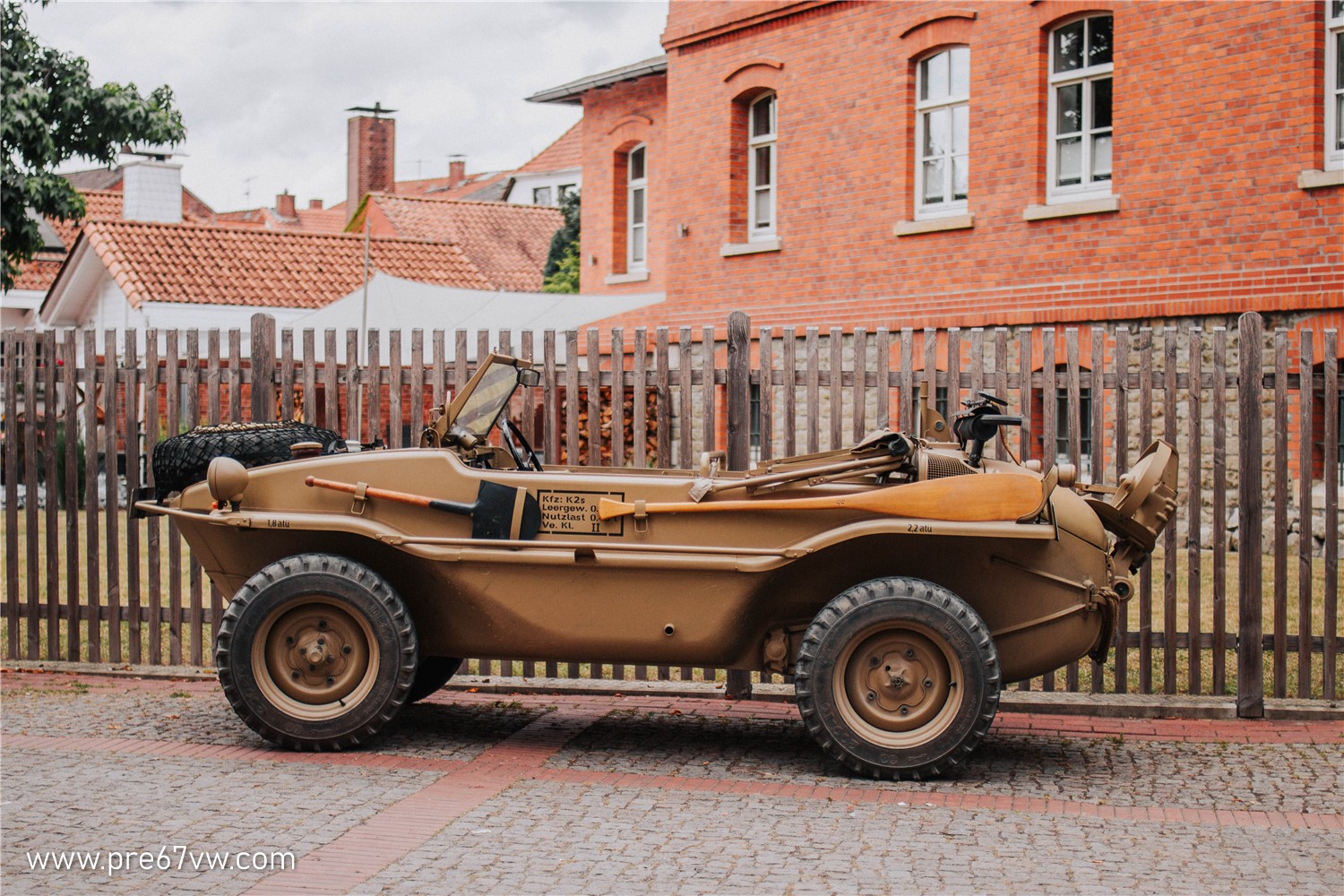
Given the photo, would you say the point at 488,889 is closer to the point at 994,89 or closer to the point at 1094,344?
the point at 1094,344

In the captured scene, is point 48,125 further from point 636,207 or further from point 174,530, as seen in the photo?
point 174,530

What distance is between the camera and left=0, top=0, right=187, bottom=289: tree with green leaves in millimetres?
18344

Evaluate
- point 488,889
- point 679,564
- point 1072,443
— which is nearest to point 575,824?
point 488,889

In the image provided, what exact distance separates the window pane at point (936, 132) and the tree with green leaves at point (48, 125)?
32.7 ft

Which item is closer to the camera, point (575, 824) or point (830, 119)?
point (575, 824)

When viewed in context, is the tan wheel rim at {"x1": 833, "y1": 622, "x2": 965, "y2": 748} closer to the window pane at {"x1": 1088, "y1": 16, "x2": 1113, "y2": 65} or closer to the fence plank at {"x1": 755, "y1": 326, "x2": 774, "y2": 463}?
the fence plank at {"x1": 755, "y1": 326, "x2": 774, "y2": 463}

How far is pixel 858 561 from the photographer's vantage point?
6438 mm

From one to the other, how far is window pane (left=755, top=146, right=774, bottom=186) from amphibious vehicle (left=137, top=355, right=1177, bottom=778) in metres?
14.4

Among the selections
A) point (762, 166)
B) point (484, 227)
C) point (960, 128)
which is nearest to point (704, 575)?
point (960, 128)

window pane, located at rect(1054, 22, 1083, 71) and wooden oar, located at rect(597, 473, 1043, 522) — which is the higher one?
window pane, located at rect(1054, 22, 1083, 71)

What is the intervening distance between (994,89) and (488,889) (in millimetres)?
14254

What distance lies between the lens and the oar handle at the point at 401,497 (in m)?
6.48

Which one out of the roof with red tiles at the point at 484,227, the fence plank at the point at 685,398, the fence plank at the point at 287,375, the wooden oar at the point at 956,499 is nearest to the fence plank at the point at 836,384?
the fence plank at the point at 685,398

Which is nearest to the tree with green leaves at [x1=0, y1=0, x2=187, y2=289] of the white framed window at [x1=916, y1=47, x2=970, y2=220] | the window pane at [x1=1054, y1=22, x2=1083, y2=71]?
the white framed window at [x1=916, y1=47, x2=970, y2=220]
